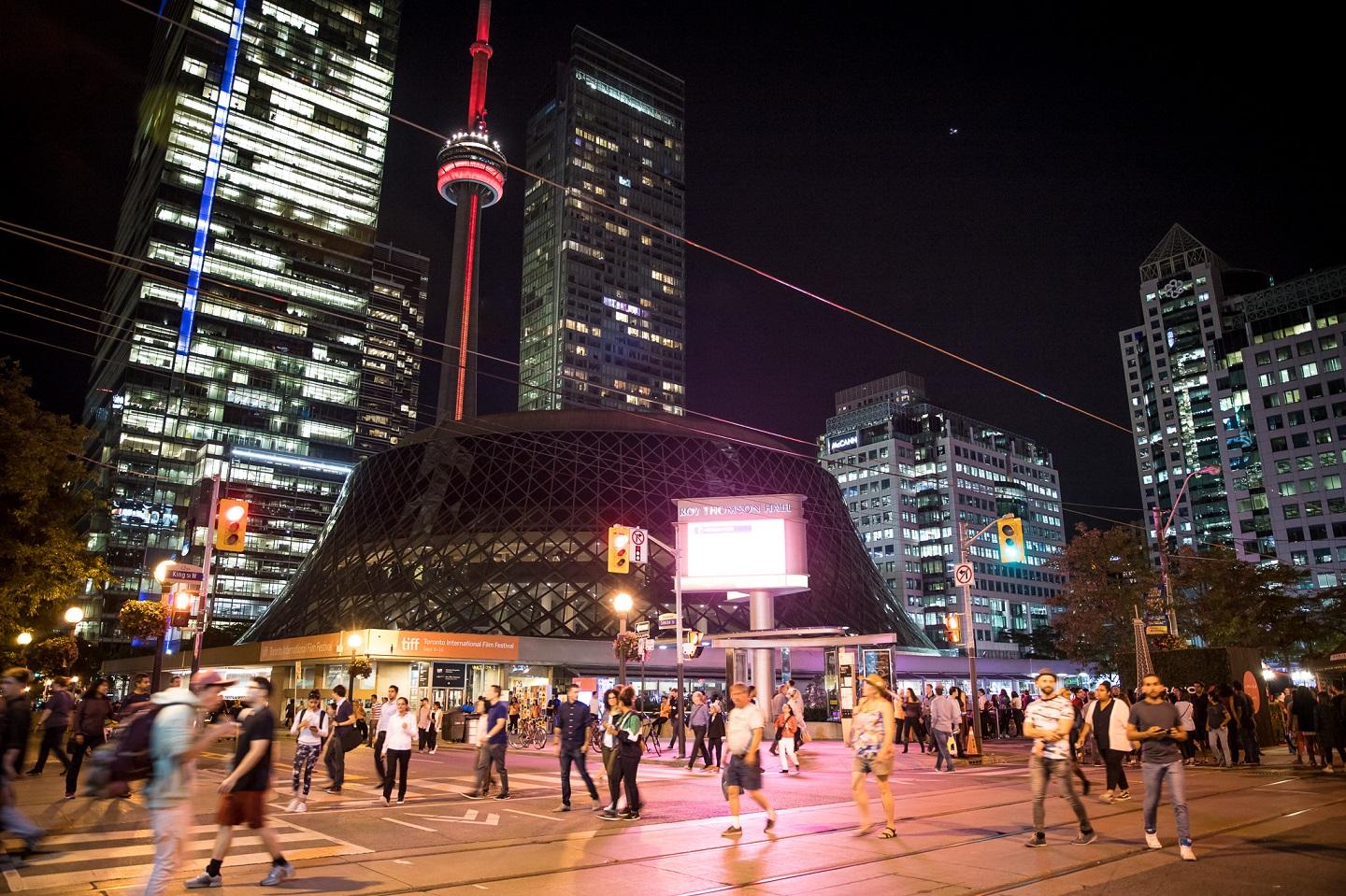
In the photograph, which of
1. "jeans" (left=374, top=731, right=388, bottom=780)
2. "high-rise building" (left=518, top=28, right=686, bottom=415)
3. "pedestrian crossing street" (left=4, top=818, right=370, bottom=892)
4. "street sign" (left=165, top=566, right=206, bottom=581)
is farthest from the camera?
"high-rise building" (left=518, top=28, right=686, bottom=415)

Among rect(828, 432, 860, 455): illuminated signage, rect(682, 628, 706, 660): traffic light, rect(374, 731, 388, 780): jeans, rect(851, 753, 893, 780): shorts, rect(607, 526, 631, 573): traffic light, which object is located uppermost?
rect(828, 432, 860, 455): illuminated signage

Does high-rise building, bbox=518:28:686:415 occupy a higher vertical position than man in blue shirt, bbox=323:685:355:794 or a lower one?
higher

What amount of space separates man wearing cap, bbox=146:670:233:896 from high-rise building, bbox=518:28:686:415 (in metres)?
163

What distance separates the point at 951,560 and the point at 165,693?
15122 cm

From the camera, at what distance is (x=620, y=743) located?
12.6 metres

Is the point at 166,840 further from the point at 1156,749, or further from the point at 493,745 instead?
the point at 1156,749

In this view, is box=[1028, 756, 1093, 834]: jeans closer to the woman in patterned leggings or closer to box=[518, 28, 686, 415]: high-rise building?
the woman in patterned leggings

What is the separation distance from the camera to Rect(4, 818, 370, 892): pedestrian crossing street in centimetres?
833

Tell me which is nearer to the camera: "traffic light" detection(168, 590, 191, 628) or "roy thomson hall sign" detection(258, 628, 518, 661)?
"traffic light" detection(168, 590, 191, 628)

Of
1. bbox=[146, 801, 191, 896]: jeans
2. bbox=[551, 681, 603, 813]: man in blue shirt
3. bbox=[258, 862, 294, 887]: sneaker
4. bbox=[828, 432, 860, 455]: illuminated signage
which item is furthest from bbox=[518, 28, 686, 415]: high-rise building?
bbox=[146, 801, 191, 896]: jeans

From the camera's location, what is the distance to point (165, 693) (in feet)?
23.0

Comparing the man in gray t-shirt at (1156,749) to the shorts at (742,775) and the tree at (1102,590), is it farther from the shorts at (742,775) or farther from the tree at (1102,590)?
the tree at (1102,590)

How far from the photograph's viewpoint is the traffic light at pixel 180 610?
22203mm

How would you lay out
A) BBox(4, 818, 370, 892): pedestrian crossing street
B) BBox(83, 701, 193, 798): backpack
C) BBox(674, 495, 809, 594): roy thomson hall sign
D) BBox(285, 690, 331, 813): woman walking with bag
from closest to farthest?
1. BBox(83, 701, 193, 798): backpack
2. BBox(4, 818, 370, 892): pedestrian crossing street
3. BBox(285, 690, 331, 813): woman walking with bag
4. BBox(674, 495, 809, 594): roy thomson hall sign
